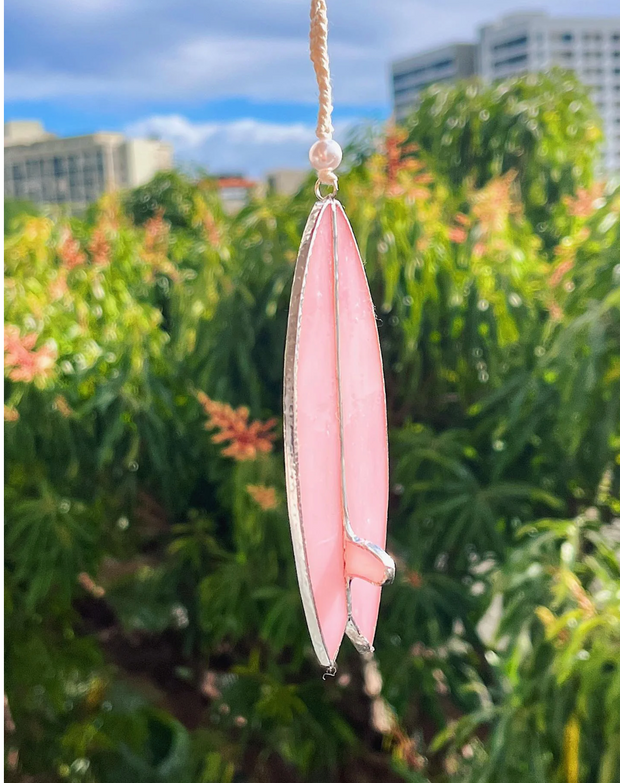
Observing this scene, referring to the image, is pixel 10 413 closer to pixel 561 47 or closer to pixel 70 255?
pixel 70 255

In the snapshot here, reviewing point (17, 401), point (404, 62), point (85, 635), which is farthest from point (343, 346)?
point (404, 62)

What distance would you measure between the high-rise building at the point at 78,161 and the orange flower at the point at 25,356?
7.57ft

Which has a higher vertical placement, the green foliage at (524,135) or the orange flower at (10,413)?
the green foliage at (524,135)

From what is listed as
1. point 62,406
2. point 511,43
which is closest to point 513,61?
point 511,43

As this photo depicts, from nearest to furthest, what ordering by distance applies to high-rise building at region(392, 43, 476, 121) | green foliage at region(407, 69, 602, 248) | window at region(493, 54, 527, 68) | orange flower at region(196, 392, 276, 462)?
orange flower at region(196, 392, 276, 462)
green foliage at region(407, 69, 602, 248)
window at region(493, 54, 527, 68)
high-rise building at region(392, 43, 476, 121)

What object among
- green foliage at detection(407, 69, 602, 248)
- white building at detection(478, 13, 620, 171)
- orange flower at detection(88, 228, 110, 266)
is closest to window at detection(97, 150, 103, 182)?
white building at detection(478, 13, 620, 171)

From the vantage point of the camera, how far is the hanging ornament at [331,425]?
247mm

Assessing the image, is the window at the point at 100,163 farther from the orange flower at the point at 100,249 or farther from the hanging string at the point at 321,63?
the hanging string at the point at 321,63

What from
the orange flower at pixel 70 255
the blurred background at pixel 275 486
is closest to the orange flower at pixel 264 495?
the blurred background at pixel 275 486

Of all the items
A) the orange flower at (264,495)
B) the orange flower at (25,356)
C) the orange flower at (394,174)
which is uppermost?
the orange flower at (394,174)

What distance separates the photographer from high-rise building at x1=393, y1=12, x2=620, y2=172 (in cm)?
296

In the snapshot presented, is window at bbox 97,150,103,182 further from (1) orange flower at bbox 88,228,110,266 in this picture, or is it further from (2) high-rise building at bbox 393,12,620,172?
(1) orange flower at bbox 88,228,110,266

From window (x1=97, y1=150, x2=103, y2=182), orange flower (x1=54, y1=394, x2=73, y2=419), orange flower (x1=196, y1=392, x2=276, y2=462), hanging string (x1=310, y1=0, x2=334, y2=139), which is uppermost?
window (x1=97, y1=150, x2=103, y2=182)

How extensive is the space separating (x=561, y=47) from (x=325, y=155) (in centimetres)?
327
